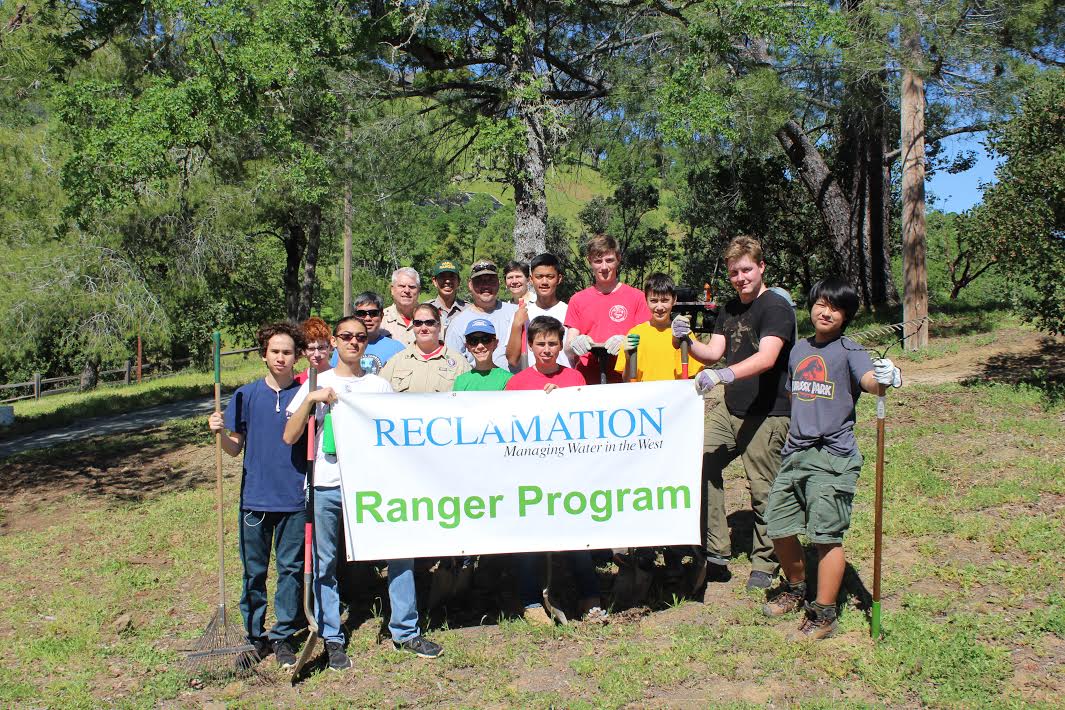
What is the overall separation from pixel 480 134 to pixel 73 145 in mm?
6108

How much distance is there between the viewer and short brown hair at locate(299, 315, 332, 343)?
18.2 feet

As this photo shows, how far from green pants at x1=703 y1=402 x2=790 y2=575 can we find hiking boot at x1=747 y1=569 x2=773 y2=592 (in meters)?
0.03

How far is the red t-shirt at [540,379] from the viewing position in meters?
5.48

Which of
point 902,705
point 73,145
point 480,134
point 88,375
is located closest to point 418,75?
point 480,134

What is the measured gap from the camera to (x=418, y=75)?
662 inches

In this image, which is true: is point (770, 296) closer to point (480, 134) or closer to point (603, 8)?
point (480, 134)

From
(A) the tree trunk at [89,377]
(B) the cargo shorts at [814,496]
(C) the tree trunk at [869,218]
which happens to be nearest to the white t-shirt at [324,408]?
(B) the cargo shorts at [814,496]

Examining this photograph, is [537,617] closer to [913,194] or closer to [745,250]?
[745,250]

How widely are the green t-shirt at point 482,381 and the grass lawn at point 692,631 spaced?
1502 millimetres

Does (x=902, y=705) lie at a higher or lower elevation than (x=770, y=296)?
lower

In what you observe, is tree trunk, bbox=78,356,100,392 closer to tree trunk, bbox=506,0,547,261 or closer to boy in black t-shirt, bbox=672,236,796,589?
tree trunk, bbox=506,0,547,261

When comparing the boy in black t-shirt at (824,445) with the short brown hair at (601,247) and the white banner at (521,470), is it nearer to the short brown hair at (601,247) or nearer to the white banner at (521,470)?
the white banner at (521,470)

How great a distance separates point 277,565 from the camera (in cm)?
527

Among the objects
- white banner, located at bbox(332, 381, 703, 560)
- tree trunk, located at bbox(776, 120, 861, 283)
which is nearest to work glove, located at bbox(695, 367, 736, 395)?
white banner, located at bbox(332, 381, 703, 560)
